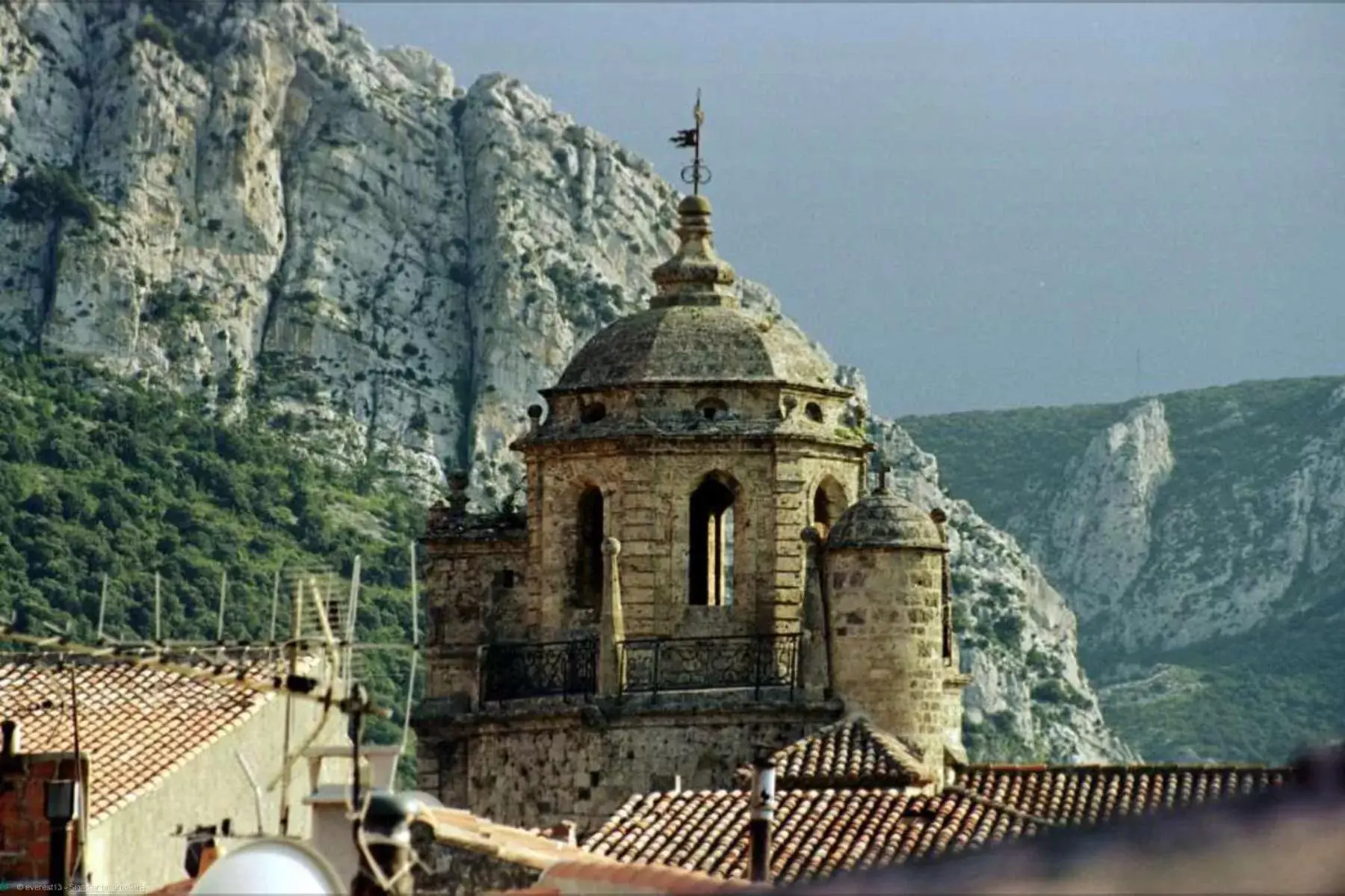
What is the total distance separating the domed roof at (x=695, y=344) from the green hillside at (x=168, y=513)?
84.6 ft

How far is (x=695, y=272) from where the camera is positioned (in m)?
47.5

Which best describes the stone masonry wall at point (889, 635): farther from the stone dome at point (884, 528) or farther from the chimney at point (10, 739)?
the chimney at point (10, 739)

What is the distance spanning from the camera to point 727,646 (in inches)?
1753

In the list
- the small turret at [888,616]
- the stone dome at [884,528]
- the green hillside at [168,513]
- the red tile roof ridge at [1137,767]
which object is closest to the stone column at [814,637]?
the small turret at [888,616]

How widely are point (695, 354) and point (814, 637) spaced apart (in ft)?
15.0

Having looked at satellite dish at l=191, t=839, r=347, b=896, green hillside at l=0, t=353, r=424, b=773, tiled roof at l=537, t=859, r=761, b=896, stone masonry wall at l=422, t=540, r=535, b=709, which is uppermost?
green hillside at l=0, t=353, r=424, b=773

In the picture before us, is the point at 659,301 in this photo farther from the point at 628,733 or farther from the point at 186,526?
the point at 186,526

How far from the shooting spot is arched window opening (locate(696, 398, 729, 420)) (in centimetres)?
4538

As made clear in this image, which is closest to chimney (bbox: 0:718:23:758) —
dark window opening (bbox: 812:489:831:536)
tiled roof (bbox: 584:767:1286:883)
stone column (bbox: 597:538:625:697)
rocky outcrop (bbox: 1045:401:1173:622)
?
tiled roof (bbox: 584:767:1286:883)

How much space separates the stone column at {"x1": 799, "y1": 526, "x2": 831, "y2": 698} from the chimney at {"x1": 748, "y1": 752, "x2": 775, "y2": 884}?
11001 mm

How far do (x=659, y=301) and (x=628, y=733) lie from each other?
6.42 metres

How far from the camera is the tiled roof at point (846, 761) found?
38031 millimetres

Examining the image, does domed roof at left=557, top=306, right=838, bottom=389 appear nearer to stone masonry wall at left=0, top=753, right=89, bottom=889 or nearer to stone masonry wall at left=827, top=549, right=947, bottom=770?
stone masonry wall at left=827, top=549, right=947, bottom=770

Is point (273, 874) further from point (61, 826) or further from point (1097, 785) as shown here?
point (1097, 785)
